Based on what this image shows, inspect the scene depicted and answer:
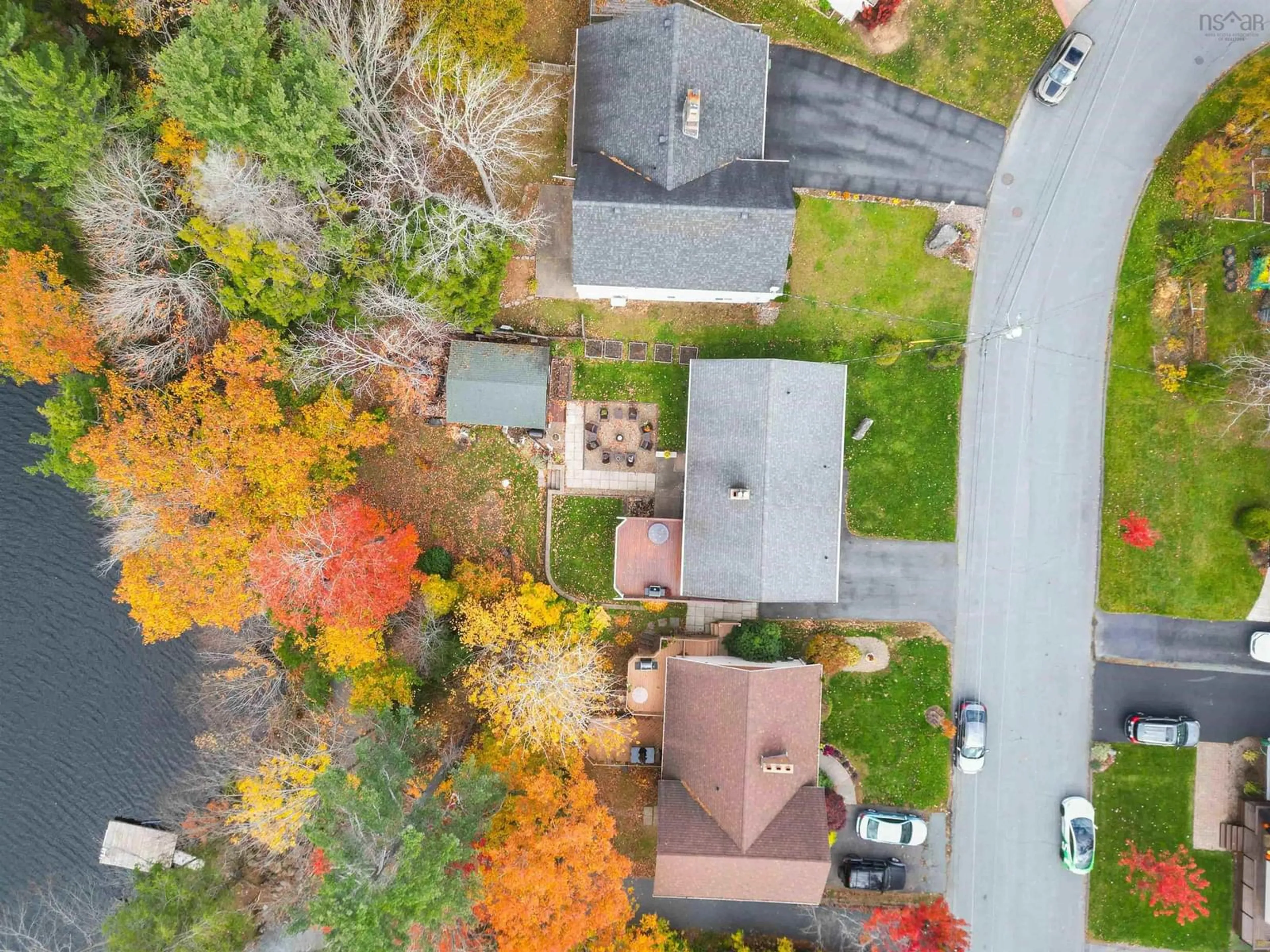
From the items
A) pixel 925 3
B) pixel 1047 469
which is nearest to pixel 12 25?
pixel 925 3

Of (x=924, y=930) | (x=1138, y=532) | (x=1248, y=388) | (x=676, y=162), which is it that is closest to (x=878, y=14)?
(x=676, y=162)

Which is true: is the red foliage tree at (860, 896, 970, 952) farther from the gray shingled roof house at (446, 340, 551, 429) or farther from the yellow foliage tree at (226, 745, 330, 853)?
the gray shingled roof house at (446, 340, 551, 429)

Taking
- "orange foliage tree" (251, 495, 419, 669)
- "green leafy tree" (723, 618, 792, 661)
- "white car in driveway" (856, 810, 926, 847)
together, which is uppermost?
"orange foliage tree" (251, 495, 419, 669)

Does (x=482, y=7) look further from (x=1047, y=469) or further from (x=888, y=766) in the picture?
(x=888, y=766)

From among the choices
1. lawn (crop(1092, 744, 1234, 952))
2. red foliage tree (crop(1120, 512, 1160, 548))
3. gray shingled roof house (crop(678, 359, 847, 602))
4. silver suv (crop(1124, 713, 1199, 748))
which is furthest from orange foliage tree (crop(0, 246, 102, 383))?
lawn (crop(1092, 744, 1234, 952))

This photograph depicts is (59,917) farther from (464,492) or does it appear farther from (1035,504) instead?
(1035,504)

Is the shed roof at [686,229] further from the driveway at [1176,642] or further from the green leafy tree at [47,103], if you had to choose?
the driveway at [1176,642]

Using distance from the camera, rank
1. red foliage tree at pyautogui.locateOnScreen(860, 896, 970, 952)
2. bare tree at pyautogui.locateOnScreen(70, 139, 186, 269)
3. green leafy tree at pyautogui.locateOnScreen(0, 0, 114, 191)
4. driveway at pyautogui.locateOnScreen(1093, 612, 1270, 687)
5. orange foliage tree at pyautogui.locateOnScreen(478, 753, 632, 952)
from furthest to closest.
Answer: driveway at pyautogui.locateOnScreen(1093, 612, 1270, 687) → red foliage tree at pyautogui.locateOnScreen(860, 896, 970, 952) → bare tree at pyautogui.locateOnScreen(70, 139, 186, 269) → orange foliage tree at pyautogui.locateOnScreen(478, 753, 632, 952) → green leafy tree at pyautogui.locateOnScreen(0, 0, 114, 191)

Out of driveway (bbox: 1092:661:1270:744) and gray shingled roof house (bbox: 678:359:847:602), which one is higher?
gray shingled roof house (bbox: 678:359:847:602)
